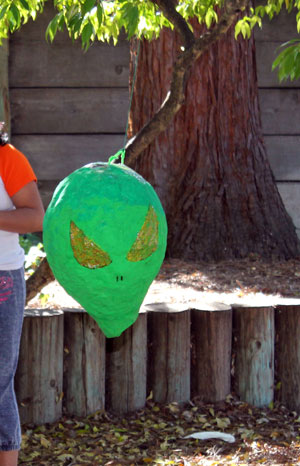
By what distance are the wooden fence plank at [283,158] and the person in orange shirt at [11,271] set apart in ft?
15.6

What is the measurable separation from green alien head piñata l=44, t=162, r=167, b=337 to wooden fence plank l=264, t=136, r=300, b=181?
5.55 metres

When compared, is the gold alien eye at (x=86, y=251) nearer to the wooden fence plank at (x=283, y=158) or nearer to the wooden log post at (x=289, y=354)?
the wooden log post at (x=289, y=354)

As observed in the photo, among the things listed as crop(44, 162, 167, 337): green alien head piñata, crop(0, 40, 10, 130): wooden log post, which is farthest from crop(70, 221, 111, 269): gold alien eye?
crop(0, 40, 10, 130): wooden log post

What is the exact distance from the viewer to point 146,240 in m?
1.74

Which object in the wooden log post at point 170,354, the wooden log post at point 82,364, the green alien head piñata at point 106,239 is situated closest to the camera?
the green alien head piñata at point 106,239

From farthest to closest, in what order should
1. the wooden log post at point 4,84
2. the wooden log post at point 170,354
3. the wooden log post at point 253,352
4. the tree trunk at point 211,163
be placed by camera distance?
the wooden log post at point 4,84 < the tree trunk at point 211,163 < the wooden log post at point 253,352 < the wooden log post at point 170,354

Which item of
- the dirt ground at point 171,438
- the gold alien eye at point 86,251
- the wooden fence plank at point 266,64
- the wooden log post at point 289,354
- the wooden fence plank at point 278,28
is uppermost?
the wooden fence plank at point 278,28

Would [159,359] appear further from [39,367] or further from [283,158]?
[283,158]

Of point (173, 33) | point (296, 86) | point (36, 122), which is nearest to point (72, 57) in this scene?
point (36, 122)

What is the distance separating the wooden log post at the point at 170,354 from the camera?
396 centimetres

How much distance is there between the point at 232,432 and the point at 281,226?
259 cm

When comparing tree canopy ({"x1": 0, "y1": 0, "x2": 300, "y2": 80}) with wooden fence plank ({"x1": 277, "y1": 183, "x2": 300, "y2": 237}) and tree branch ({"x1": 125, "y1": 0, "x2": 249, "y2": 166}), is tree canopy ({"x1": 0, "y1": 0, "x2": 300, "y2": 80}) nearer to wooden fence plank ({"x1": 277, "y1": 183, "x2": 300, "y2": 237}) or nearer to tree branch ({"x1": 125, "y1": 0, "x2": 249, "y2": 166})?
tree branch ({"x1": 125, "y1": 0, "x2": 249, "y2": 166})

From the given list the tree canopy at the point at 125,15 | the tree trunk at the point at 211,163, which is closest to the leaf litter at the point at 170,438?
the tree canopy at the point at 125,15

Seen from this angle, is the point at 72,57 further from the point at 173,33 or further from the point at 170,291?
the point at 170,291
